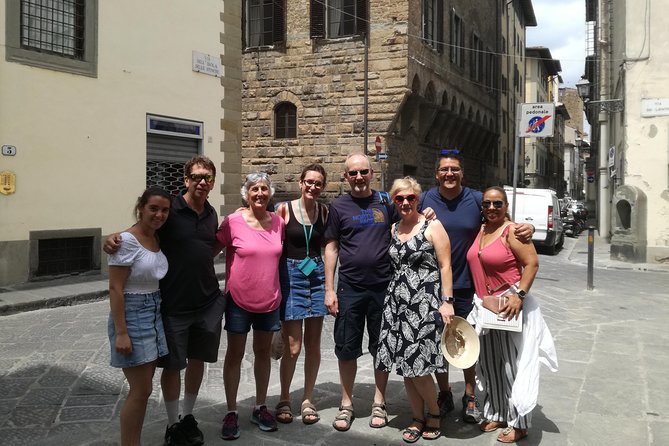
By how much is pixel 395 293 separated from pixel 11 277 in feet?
25.6

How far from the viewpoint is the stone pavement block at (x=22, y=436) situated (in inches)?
153

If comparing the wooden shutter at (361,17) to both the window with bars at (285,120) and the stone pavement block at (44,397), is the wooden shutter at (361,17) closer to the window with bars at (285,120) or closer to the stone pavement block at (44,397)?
the window with bars at (285,120)

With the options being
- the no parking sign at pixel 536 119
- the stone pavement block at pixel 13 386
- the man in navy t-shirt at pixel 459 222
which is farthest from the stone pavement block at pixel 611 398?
the no parking sign at pixel 536 119

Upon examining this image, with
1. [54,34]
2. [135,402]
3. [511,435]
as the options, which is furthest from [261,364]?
[54,34]

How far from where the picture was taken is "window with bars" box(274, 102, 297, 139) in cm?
2077

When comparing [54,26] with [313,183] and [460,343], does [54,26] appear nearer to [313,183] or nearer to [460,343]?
[313,183]

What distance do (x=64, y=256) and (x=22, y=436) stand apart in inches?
280

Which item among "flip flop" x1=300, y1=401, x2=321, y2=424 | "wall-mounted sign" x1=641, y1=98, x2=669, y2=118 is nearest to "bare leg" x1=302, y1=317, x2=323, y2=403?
"flip flop" x1=300, y1=401, x2=321, y2=424

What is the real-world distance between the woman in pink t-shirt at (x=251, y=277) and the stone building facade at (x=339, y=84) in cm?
1502

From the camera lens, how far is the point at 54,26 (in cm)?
1048

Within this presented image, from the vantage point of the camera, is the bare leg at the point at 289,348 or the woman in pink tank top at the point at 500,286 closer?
the woman in pink tank top at the point at 500,286

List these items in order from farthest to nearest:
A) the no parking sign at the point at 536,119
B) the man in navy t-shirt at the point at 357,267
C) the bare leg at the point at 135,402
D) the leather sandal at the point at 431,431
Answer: the no parking sign at the point at 536,119 → the man in navy t-shirt at the point at 357,267 → the leather sandal at the point at 431,431 → the bare leg at the point at 135,402

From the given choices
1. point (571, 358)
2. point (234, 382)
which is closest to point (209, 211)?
point (234, 382)

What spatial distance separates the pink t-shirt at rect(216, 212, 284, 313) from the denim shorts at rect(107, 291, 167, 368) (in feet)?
2.05
